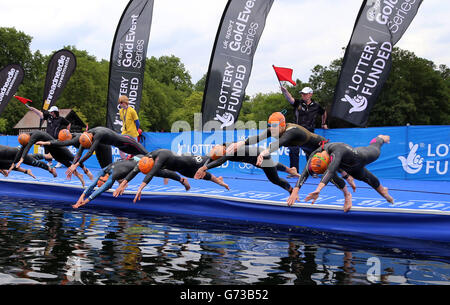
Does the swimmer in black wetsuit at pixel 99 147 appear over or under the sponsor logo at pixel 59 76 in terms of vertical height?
under

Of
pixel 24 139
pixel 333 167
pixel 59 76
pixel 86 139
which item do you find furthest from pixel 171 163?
pixel 59 76

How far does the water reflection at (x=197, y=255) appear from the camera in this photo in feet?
15.6

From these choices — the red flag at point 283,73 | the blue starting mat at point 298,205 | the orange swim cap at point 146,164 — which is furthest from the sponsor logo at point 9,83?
the red flag at point 283,73

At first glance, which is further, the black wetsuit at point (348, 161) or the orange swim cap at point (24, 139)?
the orange swim cap at point (24, 139)

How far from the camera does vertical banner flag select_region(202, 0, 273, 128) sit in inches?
550

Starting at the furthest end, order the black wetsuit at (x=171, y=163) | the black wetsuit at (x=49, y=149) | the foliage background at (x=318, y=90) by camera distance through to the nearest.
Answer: the foliage background at (x=318, y=90) < the black wetsuit at (x=49, y=149) < the black wetsuit at (x=171, y=163)

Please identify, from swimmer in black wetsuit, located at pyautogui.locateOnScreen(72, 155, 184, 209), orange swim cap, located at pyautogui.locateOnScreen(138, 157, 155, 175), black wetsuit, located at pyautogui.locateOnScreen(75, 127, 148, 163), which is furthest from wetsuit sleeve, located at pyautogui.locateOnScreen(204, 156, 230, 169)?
black wetsuit, located at pyautogui.locateOnScreen(75, 127, 148, 163)

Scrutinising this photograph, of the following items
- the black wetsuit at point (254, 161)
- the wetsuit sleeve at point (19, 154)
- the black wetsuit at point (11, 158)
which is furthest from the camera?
the black wetsuit at point (11, 158)

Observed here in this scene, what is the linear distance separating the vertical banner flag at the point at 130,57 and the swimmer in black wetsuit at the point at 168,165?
7483 mm

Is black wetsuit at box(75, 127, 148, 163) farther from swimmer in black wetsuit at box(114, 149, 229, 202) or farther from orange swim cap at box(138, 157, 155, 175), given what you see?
orange swim cap at box(138, 157, 155, 175)

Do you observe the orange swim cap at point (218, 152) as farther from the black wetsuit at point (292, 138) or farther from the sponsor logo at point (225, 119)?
the sponsor logo at point (225, 119)

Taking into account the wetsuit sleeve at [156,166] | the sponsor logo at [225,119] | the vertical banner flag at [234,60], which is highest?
the vertical banner flag at [234,60]
